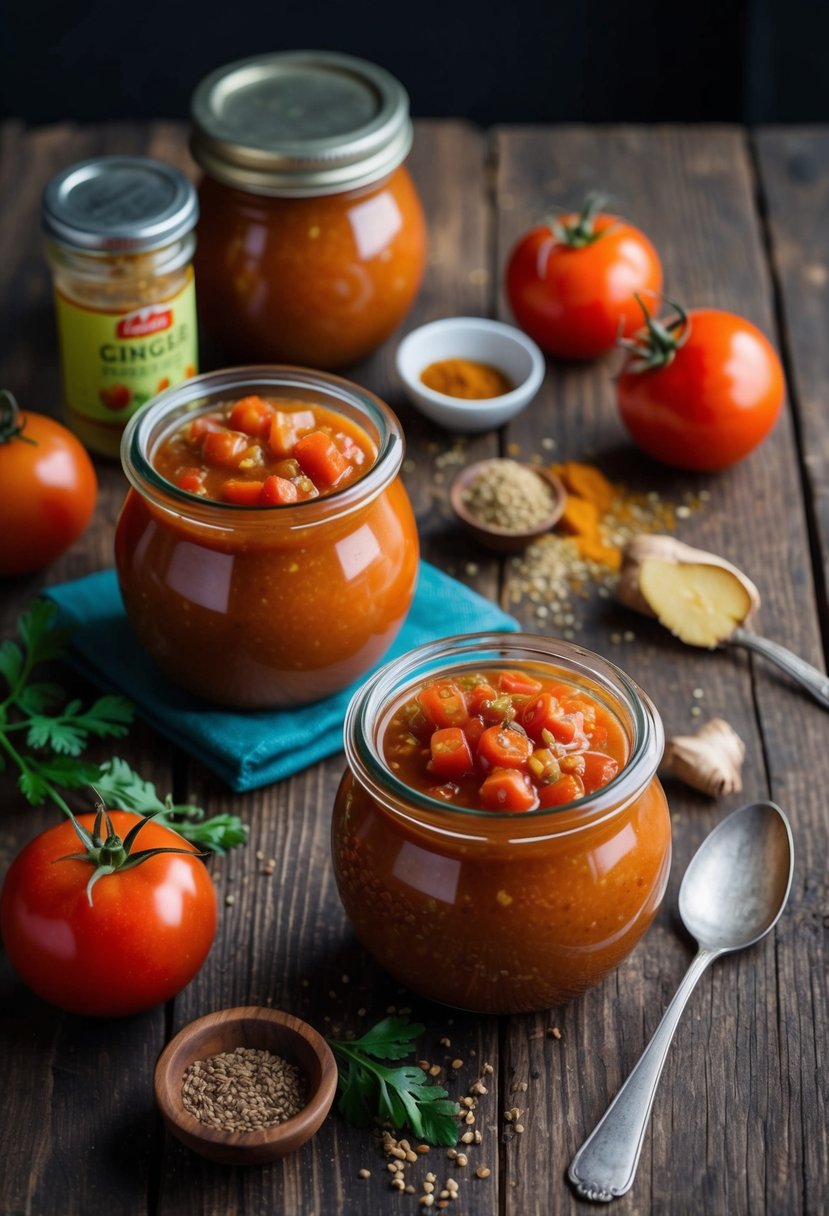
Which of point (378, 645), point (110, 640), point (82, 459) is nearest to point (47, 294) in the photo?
point (82, 459)

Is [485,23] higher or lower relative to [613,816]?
lower

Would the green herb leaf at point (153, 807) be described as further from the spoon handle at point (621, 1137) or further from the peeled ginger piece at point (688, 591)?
the peeled ginger piece at point (688, 591)

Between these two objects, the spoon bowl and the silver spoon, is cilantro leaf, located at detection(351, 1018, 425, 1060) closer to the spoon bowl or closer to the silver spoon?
the silver spoon

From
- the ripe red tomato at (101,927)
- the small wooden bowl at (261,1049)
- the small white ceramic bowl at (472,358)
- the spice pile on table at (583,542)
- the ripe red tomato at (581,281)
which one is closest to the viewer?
the small wooden bowl at (261,1049)

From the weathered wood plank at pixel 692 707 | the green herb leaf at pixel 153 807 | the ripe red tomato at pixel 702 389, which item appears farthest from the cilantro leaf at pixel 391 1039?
the ripe red tomato at pixel 702 389

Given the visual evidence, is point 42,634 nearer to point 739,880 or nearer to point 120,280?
→ point 120,280

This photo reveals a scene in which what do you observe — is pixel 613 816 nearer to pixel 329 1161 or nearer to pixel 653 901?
pixel 653 901

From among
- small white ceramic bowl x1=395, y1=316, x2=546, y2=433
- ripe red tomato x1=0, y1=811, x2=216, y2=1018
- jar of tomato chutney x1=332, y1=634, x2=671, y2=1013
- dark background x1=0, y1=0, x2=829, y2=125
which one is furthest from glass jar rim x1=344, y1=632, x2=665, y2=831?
dark background x1=0, y1=0, x2=829, y2=125
